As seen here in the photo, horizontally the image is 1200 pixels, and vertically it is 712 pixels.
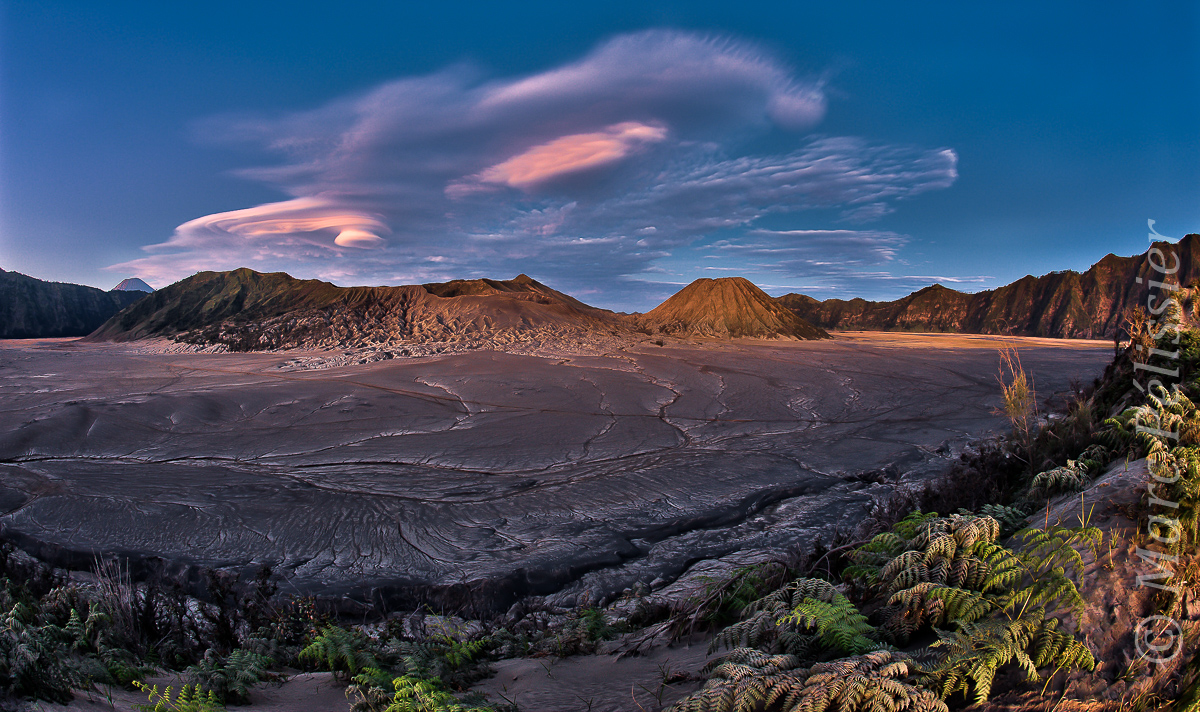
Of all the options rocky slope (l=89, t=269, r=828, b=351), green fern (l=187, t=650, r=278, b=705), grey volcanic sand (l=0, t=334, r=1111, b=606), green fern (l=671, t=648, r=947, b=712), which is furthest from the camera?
rocky slope (l=89, t=269, r=828, b=351)

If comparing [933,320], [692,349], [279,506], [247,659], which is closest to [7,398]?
[279,506]

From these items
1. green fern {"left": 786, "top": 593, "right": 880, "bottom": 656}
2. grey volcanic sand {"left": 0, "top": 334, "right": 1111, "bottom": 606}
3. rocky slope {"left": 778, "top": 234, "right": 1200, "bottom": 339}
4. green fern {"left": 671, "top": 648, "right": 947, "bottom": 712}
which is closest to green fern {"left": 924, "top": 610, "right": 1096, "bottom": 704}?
green fern {"left": 671, "top": 648, "right": 947, "bottom": 712}

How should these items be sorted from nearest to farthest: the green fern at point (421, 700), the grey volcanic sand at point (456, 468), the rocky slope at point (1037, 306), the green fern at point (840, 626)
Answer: the green fern at point (840, 626), the green fern at point (421, 700), the grey volcanic sand at point (456, 468), the rocky slope at point (1037, 306)

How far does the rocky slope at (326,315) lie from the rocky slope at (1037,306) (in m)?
44.7

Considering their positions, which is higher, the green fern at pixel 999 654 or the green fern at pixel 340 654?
the green fern at pixel 999 654

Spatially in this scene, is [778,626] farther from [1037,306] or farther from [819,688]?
[1037,306]

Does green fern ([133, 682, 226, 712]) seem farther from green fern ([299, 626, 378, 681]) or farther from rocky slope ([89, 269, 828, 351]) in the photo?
rocky slope ([89, 269, 828, 351])

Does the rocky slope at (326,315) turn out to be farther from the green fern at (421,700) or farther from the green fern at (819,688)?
the green fern at (819,688)

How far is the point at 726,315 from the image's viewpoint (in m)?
36.6

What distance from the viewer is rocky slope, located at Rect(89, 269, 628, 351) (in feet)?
82.8

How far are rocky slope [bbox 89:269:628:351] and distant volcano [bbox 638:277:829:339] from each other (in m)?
7.19

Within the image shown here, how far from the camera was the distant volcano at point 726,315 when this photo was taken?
35.4 meters

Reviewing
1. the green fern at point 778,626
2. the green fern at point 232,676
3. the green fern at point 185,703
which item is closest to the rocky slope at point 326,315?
the green fern at point 232,676

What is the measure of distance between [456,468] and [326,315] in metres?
23.8
